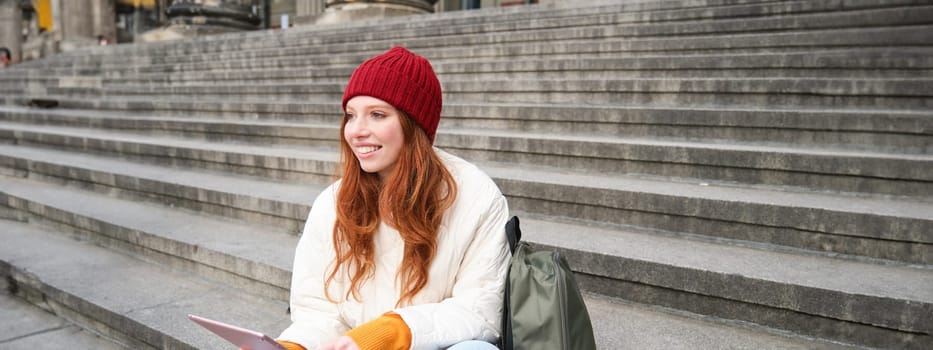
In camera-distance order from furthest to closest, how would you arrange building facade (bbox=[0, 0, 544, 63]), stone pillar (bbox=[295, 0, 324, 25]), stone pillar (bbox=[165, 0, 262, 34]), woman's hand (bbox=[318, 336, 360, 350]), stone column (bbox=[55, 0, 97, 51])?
stone pillar (bbox=[295, 0, 324, 25])
stone column (bbox=[55, 0, 97, 51])
stone pillar (bbox=[165, 0, 262, 34])
building facade (bbox=[0, 0, 544, 63])
woman's hand (bbox=[318, 336, 360, 350])

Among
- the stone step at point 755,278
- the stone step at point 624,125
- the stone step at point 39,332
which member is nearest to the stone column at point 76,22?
the stone step at point 624,125

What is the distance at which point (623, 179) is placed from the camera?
11.6 ft

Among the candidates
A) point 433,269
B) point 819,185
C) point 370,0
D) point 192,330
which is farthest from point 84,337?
point 370,0

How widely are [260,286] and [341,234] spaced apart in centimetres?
160

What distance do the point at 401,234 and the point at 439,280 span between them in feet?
0.56

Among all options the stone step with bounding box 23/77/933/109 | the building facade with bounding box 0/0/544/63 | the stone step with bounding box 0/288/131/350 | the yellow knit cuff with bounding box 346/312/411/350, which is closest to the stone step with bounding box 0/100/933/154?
the stone step with bounding box 23/77/933/109

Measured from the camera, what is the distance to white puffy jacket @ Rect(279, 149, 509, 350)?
59.8 inches

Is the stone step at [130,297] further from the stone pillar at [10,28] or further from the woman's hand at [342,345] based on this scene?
the stone pillar at [10,28]

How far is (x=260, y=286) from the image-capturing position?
9.95 feet

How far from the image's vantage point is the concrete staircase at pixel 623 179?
2.43 m

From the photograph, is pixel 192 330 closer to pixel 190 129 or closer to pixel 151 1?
pixel 190 129

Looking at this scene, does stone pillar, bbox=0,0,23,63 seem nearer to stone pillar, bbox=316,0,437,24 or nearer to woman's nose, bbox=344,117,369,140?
stone pillar, bbox=316,0,437,24

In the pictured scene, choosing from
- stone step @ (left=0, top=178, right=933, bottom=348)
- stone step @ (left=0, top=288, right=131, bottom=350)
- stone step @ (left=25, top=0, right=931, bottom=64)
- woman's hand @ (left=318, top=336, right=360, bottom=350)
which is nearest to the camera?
woman's hand @ (left=318, top=336, right=360, bottom=350)

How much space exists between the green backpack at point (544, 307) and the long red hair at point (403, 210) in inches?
10.5
